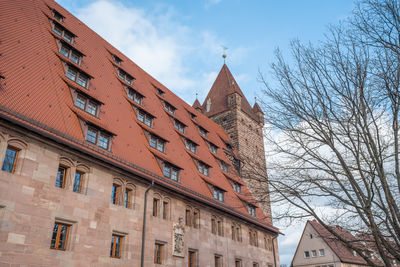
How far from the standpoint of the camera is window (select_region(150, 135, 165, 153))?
17.5m

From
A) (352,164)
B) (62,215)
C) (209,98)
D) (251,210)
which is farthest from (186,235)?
(209,98)

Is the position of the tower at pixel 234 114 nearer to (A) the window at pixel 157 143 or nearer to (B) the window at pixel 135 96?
(B) the window at pixel 135 96

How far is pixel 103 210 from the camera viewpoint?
12352mm

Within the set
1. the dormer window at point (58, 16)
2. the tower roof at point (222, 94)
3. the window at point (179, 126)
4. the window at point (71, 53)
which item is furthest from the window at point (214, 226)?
the tower roof at point (222, 94)

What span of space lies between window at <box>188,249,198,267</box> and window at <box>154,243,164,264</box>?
192cm

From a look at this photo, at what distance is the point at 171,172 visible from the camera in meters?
16.7

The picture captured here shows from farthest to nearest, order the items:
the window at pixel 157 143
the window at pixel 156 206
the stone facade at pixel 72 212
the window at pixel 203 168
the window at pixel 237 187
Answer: the window at pixel 237 187, the window at pixel 203 168, the window at pixel 157 143, the window at pixel 156 206, the stone facade at pixel 72 212

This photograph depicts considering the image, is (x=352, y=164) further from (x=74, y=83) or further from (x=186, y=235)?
(x=74, y=83)

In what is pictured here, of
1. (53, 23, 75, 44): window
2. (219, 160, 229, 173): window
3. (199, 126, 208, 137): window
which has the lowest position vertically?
(219, 160, 229, 173): window

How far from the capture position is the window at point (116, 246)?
40.5ft

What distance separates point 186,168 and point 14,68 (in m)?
9.43

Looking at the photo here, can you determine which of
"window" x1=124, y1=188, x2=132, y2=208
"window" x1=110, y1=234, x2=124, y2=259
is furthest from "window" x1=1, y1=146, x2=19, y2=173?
"window" x1=124, y1=188, x2=132, y2=208

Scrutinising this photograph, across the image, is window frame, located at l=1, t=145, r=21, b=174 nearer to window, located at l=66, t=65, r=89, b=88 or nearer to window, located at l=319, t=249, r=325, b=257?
window, located at l=66, t=65, r=89, b=88

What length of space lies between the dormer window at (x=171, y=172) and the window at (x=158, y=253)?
3.17m
